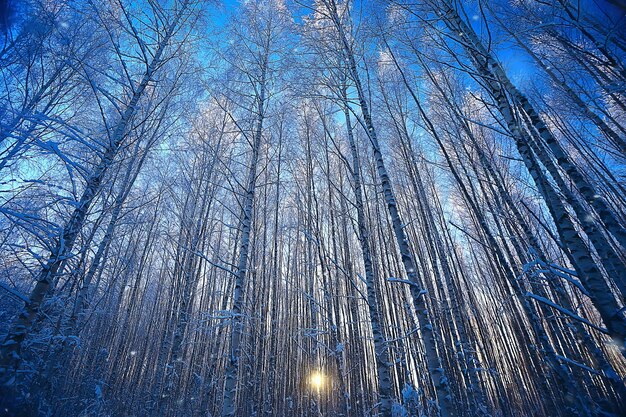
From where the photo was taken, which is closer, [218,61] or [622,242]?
[622,242]

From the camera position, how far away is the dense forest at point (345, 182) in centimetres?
306

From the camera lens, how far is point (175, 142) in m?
8.23

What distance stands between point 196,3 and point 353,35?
3.57 meters

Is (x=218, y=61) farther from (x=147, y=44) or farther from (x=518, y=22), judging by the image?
(x=518, y=22)

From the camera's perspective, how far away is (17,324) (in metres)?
3.16

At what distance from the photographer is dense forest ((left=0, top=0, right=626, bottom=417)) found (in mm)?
3062

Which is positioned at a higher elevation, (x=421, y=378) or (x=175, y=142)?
(x=175, y=142)

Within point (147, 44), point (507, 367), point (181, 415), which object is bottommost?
point (181, 415)

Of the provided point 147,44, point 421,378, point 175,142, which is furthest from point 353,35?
point 421,378

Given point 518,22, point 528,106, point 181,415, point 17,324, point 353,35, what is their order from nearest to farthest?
point 528,106 < point 17,324 < point 353,35 < point 518,22 < point 181,415

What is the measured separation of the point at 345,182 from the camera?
32.2ft

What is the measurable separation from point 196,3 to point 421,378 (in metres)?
10.8

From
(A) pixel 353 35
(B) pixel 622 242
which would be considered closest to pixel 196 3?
(A) pixel 353 35

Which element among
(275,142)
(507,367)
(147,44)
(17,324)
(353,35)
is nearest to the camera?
(17,324)
